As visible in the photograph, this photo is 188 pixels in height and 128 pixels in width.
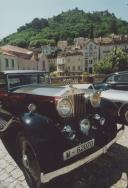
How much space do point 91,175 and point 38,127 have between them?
1.41 meters

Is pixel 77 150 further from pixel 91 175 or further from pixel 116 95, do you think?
pixel 116 95

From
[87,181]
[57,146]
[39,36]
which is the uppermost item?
[39,36]

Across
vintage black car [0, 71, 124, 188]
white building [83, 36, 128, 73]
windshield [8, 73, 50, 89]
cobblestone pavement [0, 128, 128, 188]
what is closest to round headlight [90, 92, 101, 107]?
vintage black car [0, 71, 124, 188]

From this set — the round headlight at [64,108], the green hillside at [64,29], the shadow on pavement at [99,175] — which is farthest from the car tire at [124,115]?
the green hillside at [64,29]

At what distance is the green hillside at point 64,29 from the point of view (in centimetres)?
12031

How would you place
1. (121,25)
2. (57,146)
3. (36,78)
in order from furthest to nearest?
(121,25), (36,78), (57,146)

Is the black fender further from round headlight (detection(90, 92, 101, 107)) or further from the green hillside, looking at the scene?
the green hillside

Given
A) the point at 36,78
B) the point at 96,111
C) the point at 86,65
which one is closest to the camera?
the point at 96,111

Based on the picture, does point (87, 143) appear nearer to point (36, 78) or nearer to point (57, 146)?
point (57, 146)

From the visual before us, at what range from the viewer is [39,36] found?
130375 millimetres

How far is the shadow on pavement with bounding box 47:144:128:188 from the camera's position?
4227 mm

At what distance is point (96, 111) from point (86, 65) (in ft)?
236

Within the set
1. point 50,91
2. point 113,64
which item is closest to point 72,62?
point 113,64

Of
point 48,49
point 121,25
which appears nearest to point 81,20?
point 121,25
